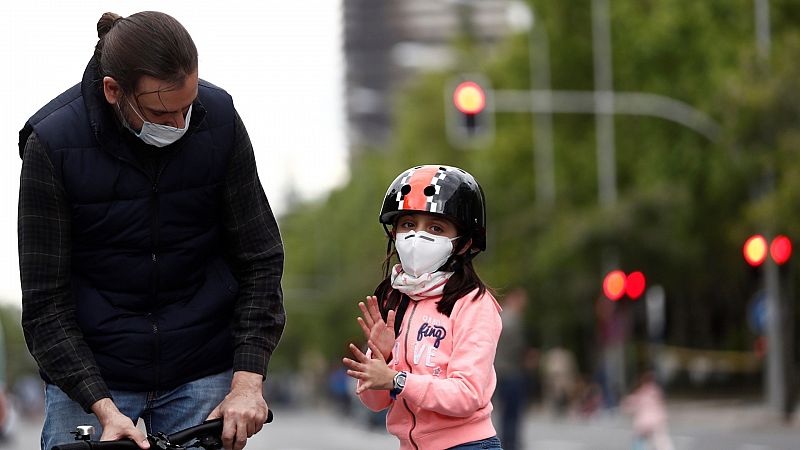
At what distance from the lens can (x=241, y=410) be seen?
4258mm

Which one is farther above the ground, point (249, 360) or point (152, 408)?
point (249, 360)

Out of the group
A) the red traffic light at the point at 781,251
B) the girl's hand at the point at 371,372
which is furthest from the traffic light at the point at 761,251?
the girl's hand at the point at 371,372

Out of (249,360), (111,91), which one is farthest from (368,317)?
(111,91)

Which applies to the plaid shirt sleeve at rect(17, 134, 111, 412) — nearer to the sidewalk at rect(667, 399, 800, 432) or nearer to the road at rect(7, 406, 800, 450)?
the road at rect(7, 406, 800, 450)

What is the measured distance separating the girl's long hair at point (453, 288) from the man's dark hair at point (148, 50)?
1.08m

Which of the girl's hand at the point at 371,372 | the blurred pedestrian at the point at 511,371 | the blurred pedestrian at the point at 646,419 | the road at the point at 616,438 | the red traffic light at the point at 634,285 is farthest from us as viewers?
the red traffic light at the point at 634,285

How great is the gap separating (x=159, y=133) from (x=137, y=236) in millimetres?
297

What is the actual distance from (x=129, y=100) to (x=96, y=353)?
2.28 ft

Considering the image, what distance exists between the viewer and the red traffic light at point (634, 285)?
3462cm

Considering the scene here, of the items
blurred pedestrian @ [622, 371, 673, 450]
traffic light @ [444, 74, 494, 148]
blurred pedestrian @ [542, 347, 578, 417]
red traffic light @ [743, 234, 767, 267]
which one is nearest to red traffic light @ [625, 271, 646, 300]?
blurred pedestrian @ [542, 347, 578, 417]

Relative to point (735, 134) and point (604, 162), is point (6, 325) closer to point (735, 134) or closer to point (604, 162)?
point (604, 162)

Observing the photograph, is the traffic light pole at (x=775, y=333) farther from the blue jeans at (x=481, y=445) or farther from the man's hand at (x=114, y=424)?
the man's hand at (x=114, y=424)

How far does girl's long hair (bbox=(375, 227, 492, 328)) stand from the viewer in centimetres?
475

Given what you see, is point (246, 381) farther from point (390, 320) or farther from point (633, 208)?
point (633, 208)
